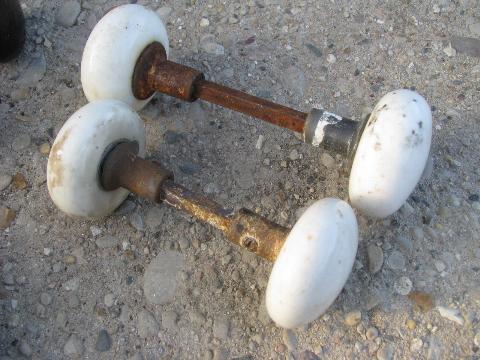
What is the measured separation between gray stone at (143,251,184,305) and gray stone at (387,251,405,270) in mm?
571

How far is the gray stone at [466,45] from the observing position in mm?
1931

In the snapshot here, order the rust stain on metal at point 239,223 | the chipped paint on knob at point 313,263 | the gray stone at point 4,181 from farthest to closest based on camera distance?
the gray stone at point 4,181 < the rust stain on metal at point 239,223 < the chipped paint on knob at point 313,263

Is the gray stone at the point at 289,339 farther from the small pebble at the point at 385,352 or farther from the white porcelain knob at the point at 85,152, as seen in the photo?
the white porcelain knob at the point at 85,152

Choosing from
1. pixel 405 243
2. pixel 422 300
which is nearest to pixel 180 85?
pixel 405 243

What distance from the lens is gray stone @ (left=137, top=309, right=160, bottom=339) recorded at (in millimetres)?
1459

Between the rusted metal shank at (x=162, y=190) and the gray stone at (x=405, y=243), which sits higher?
the rusted metal shank at (x=162, y=190)

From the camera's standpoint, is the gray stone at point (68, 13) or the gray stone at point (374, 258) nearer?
the gray stone at point (374, 258)

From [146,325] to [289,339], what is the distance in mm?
373

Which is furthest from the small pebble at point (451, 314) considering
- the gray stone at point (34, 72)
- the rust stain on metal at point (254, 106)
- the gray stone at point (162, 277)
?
the gray stone at point (34, 72)

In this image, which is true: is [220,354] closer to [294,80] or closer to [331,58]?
[294,80]

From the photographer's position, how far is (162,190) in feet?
4.78

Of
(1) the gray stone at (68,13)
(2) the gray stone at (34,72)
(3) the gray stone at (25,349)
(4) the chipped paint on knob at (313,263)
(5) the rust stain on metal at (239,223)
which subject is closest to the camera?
(4) the chipped paint on knob at (313,263)

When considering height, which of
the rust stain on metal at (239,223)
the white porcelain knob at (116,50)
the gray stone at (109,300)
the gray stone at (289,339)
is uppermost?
the white porcelain knob at (116,50)

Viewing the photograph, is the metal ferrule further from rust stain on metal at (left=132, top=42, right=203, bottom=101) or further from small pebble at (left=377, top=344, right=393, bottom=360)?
small pebble at (left=377, top=344, right=393, bottom=360)
